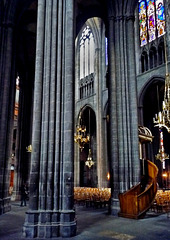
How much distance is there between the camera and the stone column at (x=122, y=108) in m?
11.1

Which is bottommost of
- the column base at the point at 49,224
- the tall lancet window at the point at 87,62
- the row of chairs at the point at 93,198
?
the row of chairs at the point at 93,198

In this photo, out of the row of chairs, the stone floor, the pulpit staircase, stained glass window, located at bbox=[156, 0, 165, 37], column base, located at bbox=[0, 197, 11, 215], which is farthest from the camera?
stained glass window, located at bbox=[156, 0, 165, 37]

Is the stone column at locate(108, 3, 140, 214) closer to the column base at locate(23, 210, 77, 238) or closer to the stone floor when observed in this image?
the stone floor

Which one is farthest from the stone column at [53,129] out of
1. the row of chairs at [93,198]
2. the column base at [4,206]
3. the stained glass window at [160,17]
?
the stained glass window at [160,17]

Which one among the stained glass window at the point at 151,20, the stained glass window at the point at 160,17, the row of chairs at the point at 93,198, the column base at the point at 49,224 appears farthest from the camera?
the stained glass window at the point at 151,20

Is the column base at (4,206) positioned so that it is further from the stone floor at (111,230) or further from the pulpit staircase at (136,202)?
the pulpit staircase at (136,202)

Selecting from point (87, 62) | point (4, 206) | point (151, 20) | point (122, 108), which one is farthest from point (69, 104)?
point (87, 62)

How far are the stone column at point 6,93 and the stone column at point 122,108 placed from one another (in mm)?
5373

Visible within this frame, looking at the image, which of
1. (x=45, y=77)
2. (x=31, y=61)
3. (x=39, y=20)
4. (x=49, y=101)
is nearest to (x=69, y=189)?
(x=49, y=101)

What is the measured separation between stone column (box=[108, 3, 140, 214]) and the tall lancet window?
43.8ft

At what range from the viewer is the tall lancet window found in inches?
1041

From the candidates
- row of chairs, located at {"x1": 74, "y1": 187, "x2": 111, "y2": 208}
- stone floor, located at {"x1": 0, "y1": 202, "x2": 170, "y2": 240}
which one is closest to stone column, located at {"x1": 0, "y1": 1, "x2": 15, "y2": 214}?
stone floor, located at {"x1": 0, "y1": 202, "x2": 170, "y2": 240}

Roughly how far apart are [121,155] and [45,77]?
5.56 meters

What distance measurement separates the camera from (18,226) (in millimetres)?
7785
